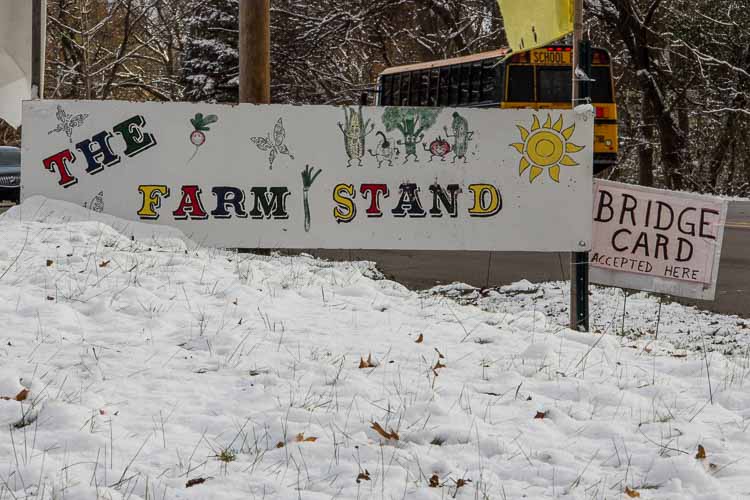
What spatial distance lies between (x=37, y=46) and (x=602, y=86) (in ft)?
37.8

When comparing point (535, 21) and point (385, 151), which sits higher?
point (535, 21)

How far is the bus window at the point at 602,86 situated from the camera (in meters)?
19.0

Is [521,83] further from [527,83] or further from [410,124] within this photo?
[410,124]

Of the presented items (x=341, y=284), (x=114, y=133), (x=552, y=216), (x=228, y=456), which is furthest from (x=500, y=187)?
(x=228, y=456)

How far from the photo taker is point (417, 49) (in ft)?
119

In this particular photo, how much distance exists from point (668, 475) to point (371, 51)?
113ft

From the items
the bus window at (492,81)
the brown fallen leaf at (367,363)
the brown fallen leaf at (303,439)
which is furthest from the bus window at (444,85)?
the brown fallen leaf at (303,439)

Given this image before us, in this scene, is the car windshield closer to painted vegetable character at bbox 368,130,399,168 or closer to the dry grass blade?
painted vegetable character at bbox 368,130,399,168

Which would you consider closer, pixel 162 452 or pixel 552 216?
pixel 162 452

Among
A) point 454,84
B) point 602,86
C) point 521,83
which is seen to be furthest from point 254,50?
point 602,86

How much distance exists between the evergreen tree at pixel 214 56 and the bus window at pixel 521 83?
1433 centimetres

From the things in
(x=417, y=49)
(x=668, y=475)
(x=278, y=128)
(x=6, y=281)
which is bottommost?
(x=668, y=475)

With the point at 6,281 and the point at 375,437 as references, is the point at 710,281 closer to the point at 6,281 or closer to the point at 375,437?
the point at 375,437

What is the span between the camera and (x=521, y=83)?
1848 cm
